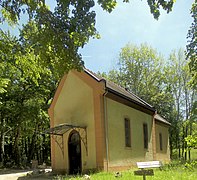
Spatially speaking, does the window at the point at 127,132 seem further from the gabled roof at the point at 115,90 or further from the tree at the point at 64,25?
the tree at the point at 64,25

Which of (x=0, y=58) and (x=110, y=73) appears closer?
(x=0, y=58)

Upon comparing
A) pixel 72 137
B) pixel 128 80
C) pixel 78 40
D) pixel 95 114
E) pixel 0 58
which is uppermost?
pixel 128 80

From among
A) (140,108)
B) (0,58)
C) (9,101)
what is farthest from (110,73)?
(0,58)

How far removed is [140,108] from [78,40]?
56.9 ft

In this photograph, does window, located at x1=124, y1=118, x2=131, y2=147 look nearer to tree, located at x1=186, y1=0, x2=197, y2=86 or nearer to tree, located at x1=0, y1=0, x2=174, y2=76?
tree, located at x1=186, y1=0, x2=197, y2=86

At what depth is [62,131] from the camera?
20.7 metres

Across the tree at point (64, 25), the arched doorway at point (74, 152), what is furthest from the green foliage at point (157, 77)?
the tree at point (64, 25)

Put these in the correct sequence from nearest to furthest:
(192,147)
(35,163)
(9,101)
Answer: (192,147), (35,163), (9,101)

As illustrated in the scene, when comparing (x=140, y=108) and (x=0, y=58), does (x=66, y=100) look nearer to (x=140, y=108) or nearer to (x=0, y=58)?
(x=140, y=108)

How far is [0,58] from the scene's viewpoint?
44.9 ft

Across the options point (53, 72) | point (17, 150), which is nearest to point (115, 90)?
A: point (53, 72)

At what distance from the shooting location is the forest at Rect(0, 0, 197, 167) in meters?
7.67

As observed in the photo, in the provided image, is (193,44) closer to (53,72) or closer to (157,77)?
(53,72)

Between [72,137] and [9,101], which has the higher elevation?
[9,101]
